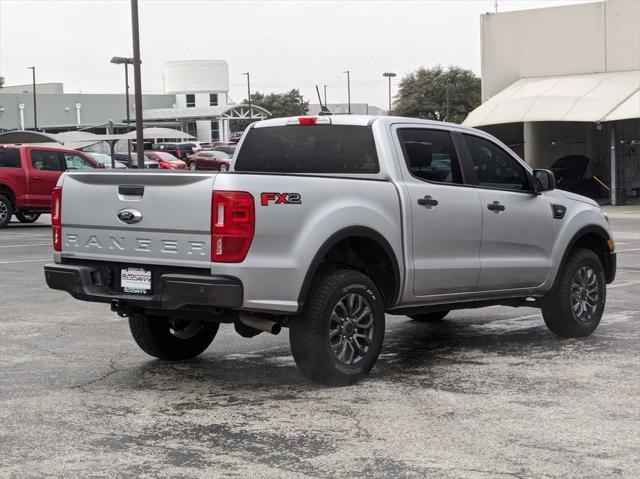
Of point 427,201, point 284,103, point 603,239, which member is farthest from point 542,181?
point 284,103

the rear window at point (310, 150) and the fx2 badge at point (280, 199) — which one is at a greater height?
the rear window at point (310, 150)

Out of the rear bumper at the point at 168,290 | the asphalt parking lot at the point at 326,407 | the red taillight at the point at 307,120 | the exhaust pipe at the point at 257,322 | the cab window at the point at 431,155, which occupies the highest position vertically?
the red taillight at the point at 307,120

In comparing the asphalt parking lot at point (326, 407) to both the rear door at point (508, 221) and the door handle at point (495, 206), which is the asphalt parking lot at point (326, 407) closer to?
the rear door at point (508, 221)

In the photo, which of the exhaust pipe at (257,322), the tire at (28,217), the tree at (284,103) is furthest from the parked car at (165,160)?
the tree at (284,103)

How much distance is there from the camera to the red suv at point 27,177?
26125mm

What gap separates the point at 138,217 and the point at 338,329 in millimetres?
1554

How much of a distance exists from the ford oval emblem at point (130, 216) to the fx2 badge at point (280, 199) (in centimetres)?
92

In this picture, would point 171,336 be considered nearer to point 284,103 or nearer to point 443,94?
point 443,94

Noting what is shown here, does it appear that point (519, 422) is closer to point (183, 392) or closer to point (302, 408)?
point (302, 408)

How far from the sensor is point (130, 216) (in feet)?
24.5

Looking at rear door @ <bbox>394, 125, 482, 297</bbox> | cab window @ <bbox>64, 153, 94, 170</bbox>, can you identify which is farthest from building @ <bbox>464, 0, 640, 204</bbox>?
rear door @ <bbox>394, 125, 482, 297</bbox>


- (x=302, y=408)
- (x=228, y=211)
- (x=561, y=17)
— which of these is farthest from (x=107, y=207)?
(x=561, y=17)

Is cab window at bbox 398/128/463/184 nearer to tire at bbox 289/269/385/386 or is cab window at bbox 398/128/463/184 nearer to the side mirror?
the side mirror

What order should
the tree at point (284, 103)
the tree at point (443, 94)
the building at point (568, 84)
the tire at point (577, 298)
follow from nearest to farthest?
the tire at point (577, 298), the building at point (568, 84), the tree at point (443, 94), the tree at point (284, 103)
